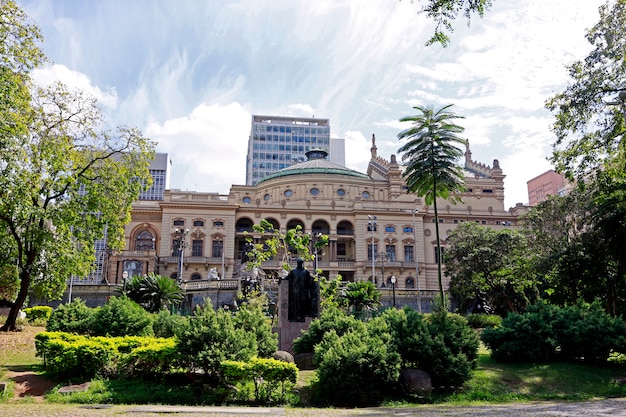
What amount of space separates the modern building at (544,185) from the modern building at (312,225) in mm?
57307

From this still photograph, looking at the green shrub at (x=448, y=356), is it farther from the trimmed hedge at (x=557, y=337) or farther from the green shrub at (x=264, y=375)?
the green shrub at (x=264, y=375)

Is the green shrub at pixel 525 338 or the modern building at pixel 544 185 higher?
the modern building at pixel 544 185

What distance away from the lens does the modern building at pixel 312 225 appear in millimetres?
65875

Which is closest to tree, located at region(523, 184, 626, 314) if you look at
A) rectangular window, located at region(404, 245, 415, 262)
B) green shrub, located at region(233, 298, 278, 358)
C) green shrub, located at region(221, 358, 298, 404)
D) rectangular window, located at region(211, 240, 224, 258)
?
green shrub, located at region(233, 298, 278, 358)

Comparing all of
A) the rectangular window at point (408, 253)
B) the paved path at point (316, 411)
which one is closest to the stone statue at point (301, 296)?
the paved path at point (316, 411)

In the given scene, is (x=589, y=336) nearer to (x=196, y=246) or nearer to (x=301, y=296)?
(x=301, y=296)

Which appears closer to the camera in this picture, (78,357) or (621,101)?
(78,357)

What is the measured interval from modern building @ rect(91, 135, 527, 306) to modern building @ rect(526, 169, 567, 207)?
188 ft

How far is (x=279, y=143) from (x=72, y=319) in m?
112

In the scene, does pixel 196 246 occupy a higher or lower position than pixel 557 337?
higher

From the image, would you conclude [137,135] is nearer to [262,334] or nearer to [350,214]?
[262,334]

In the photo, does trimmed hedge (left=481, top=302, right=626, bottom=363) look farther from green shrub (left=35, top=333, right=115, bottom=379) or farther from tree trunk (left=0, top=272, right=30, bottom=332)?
tree trunk (left=0, top=272, right=30, bottom=332)

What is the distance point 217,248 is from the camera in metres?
67.7

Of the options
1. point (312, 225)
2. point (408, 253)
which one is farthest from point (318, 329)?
point (312, 225)
